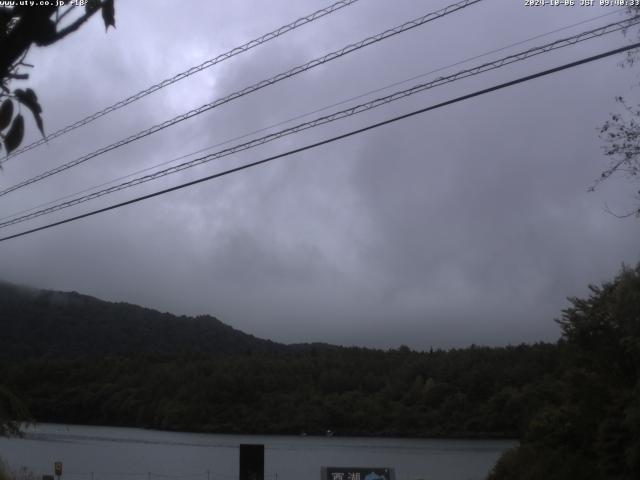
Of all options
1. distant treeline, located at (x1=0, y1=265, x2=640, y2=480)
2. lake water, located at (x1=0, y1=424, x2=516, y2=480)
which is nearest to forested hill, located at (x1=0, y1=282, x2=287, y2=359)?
distant treeline, located at (x1=0, y1=265, x2=640, y2=480)

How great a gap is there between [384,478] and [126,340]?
157 ft

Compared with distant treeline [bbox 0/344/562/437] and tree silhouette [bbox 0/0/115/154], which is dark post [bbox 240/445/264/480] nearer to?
tree silhouette [bbox 0/0/115/154]

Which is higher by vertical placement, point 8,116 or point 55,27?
point 55,27

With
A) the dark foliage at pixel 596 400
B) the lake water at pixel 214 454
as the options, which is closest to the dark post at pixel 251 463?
the dark foliage at pixel 596 400

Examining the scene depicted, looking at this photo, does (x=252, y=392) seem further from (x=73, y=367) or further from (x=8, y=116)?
(x=8, y=116)

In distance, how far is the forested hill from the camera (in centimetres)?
4450

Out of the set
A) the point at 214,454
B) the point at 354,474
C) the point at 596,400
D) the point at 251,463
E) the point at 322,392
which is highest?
the point at 322,392

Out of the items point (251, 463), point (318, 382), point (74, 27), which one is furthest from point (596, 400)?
point (318, 382)

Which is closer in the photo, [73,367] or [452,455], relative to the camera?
[73,367]

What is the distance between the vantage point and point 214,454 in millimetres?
57406

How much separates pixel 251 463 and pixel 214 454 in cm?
3959

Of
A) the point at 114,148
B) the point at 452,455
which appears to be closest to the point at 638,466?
the point at 114,148

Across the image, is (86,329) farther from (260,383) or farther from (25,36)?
(25,36)

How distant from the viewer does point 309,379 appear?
72.8 m
